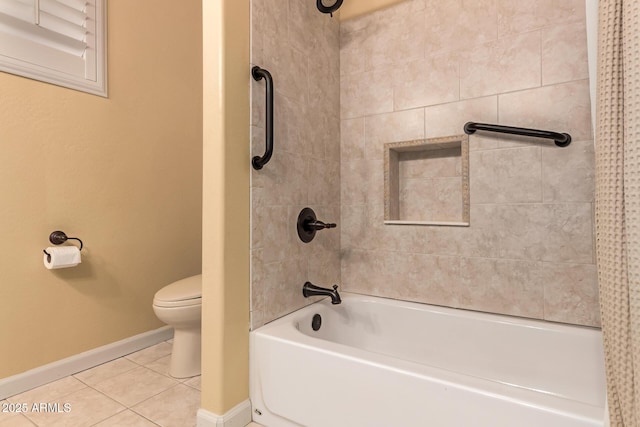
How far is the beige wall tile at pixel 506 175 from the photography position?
151cm

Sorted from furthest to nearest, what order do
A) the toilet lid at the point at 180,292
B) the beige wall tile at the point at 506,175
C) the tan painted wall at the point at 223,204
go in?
the toilet lid at the point at 180,292 → the beige wall tile at the point at 506,175 → the tan painted wall at the point at 223,204

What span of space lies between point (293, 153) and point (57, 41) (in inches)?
55.7

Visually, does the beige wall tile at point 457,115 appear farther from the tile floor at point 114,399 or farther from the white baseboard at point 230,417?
the tile floor at point 114,399

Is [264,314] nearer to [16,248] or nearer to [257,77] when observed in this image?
[257,77]

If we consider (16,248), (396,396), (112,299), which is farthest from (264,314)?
(16,248)

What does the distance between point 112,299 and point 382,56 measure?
2127 millimetres

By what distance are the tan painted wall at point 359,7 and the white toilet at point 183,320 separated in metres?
1.82

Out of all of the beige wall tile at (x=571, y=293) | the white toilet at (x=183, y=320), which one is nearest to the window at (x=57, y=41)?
the white toilet at (x=183, y=320)

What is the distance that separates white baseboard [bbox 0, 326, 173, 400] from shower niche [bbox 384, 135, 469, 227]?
170 centimetres

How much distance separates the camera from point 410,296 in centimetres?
182

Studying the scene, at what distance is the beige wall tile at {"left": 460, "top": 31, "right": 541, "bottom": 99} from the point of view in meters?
1.51

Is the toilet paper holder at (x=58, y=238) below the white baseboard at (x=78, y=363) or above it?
above

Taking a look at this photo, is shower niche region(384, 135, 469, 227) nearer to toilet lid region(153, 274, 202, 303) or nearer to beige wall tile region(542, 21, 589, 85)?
beige wall tile region(542, 21, 589, 85)

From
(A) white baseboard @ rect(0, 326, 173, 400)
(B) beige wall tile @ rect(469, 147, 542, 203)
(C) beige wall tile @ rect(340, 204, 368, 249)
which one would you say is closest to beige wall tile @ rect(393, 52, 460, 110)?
(B) beige wall tile @ rect(469, 147, 542, 203)
